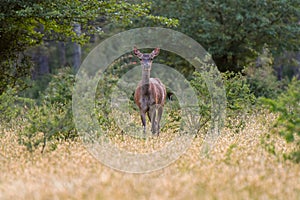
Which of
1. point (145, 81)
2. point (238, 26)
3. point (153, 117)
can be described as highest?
point (238, 26)

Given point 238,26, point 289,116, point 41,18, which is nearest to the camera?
point 289,116

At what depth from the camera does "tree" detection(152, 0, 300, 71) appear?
26.4 metres

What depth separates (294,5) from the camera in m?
26.9

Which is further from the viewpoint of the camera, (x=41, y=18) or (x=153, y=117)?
(x=41, y=18)

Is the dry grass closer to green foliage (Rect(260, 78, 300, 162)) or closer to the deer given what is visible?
green foliage (Rect(260, 78, 300, 162))

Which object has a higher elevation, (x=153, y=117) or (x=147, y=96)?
(x=147, y=96)

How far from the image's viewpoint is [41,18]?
16.0 m

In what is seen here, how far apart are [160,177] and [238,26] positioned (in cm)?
1991

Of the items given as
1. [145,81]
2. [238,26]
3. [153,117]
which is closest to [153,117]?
[153,117]

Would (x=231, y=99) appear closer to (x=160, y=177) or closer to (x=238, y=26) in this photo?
(x=160, y=177)

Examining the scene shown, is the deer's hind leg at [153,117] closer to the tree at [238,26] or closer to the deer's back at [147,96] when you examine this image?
the deer's back at [147,96]

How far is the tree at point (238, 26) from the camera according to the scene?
26.4 meters

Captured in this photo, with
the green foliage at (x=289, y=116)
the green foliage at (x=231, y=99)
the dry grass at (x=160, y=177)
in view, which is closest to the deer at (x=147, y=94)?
the green foliage at (x=231, y=99)

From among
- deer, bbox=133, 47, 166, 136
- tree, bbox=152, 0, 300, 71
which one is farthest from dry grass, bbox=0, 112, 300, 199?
tree, bbox=152, 0, 300, 71
